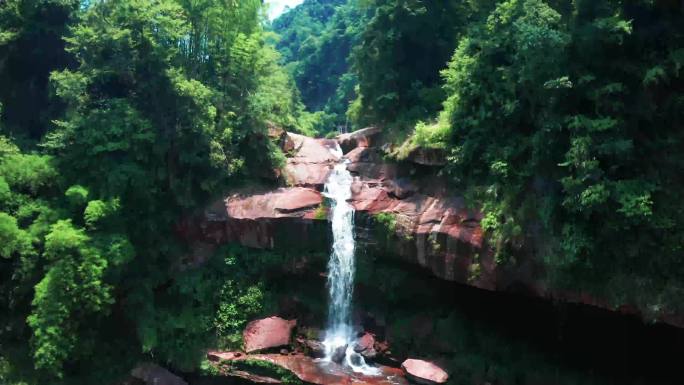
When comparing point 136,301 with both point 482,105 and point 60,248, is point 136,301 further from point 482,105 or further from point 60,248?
point 482,105

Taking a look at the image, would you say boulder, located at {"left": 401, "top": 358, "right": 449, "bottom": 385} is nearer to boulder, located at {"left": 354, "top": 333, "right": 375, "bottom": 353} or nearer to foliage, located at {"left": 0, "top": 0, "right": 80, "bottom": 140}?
boulder, located at {"left": 354, "top": 333, "right": 375, "bottom": 353}

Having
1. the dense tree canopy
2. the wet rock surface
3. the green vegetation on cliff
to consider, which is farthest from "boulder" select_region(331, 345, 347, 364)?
the green vegetation on cliff

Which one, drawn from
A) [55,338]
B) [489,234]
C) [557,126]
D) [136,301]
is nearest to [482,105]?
[557,126]

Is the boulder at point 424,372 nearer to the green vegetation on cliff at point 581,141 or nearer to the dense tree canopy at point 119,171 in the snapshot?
the green vegetation on cliff at point 581,141

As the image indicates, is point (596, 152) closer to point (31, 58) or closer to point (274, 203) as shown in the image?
point (274, 203)

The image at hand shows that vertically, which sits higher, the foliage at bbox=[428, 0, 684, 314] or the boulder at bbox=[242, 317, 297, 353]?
the foliage at bbox=[428, 0, 684, 314]

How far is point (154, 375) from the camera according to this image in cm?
1535

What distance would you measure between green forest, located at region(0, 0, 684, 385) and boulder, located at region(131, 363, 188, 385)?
51 centimetres

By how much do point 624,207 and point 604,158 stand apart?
1.39m

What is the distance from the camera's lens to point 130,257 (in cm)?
1532

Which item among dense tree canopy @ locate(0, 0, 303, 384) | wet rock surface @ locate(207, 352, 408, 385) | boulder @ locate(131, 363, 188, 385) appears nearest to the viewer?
wet rock surface @ locate(207, 352, 408, 385)

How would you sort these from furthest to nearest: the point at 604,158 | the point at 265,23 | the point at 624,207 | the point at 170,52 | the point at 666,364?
1. the point at 265,23
2. the point at 170,52
3. the point at 666,364
4. the point at 604,158
5. the point at 624,207

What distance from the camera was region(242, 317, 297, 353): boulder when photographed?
622 inches

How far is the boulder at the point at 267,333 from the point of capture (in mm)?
15800
